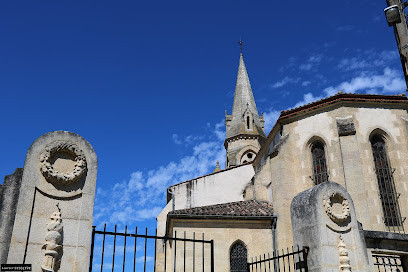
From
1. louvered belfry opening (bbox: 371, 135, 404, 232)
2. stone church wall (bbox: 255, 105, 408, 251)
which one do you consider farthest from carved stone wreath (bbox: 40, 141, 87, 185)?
louvered belfry opening (bbox: 371, 135, 404, 232)

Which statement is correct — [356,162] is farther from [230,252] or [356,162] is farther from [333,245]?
[333,245]

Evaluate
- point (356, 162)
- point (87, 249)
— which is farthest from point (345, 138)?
point (87, 249)

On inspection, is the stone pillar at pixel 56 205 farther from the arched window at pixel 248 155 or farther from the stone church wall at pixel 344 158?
the arched window at pixel 248 155

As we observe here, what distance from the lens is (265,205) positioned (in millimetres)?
19703

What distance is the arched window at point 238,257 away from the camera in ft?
54.4

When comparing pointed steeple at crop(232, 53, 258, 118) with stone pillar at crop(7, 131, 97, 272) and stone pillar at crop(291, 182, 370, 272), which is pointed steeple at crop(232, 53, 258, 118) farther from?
stone pillar at crop(7, 131, 97, 272)

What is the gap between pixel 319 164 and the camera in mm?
17859

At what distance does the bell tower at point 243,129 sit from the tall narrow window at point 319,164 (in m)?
21.5

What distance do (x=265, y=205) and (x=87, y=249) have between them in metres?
14.4

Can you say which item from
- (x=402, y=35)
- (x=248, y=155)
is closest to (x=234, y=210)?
(x=402, y=35)

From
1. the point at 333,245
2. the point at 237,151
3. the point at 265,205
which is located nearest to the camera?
the point at 333,245

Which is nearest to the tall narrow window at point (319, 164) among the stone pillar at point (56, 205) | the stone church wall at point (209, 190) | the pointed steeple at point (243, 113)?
the stone church wall at point (209, 190)

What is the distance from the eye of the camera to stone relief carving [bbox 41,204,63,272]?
19.4ft

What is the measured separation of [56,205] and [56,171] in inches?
21.9
